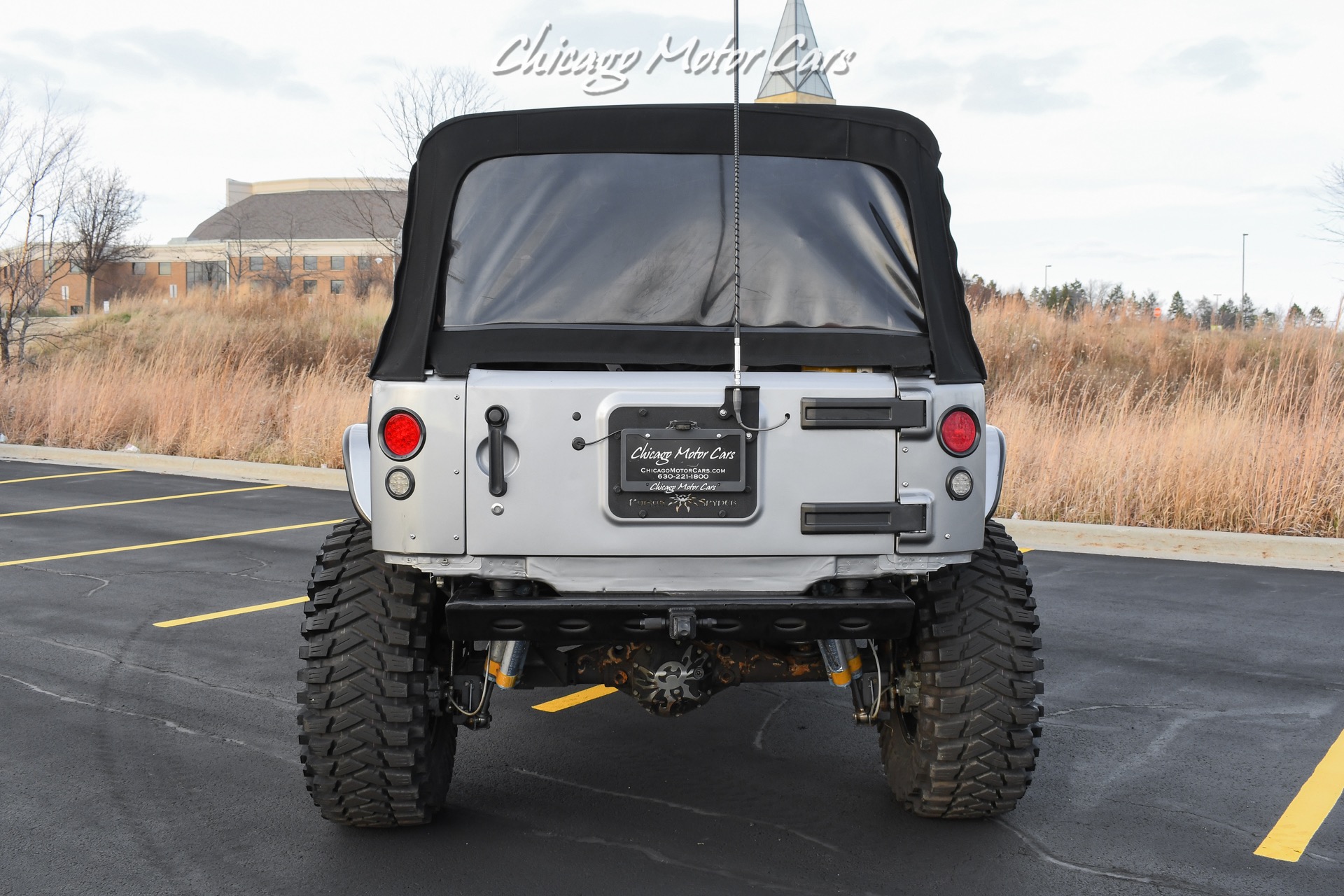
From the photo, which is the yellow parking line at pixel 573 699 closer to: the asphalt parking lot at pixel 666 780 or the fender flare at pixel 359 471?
the asphalt parking lot at pixel 666 780

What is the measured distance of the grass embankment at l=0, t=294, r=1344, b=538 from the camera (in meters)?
9.66

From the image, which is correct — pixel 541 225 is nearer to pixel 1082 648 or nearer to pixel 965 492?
pixel 965 492

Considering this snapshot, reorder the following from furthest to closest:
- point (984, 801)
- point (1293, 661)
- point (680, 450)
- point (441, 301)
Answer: point (1293, 661) < point (984, 801) < point (441, 301) < point (680, 450)

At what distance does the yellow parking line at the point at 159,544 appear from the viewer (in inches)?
345

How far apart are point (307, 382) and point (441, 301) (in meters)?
14.6

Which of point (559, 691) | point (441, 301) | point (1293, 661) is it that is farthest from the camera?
point (1293, 661)

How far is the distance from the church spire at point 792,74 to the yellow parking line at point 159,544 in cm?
1416

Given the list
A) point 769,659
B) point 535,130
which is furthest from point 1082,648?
point 535,130

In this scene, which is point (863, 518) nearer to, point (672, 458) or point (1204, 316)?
point (672, 458)

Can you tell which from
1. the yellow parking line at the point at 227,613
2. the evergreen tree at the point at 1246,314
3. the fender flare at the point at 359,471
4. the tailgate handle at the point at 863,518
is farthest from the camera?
the evergreen tree at the point at 1246,314

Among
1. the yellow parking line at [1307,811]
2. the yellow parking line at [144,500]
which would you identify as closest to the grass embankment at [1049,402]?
the yellow parking line at [144,500]

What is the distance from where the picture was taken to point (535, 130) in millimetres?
3709

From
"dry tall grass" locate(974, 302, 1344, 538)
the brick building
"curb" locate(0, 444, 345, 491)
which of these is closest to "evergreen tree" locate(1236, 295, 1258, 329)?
"dry tall grass" locate(974, 302, 1344, 538)

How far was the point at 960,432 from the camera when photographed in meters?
3.45
